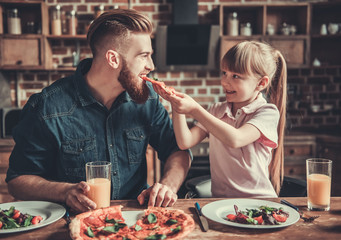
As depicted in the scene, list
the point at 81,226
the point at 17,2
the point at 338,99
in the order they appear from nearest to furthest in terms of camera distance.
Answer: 1. the point at 81,226
2. the point at 17,2
3. the point at 338,99

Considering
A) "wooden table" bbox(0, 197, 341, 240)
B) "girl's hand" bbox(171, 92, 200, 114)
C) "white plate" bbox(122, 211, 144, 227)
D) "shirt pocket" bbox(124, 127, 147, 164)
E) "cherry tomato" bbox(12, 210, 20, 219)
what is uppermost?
"girl's hand" bbox(171, 92, 200, 114)

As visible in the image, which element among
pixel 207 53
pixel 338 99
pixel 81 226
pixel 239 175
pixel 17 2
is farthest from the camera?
pixel 338 99

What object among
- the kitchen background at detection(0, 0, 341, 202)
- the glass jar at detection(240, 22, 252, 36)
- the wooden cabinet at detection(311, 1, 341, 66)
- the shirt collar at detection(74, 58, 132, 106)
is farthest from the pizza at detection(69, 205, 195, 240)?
the wooden cabinet at detection(311, 1, 341, 66)

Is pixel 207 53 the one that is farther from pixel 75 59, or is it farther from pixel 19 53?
pixel 19 53

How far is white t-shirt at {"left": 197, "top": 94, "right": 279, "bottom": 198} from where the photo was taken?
1471 mm

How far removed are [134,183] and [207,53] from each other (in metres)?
2.12

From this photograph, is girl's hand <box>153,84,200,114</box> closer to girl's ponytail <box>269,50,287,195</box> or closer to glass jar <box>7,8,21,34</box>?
girl's ponytail <box>269,50,287,195</box>

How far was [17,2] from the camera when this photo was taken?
3193 mm

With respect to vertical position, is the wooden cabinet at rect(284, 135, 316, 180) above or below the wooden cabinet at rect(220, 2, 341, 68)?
below

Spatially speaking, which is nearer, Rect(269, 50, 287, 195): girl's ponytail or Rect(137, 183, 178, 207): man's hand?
Rect(137, 183, 178, 207): man's hand

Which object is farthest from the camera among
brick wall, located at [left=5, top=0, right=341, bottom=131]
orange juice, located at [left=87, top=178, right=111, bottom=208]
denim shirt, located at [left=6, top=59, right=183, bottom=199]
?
brick wall, located at [left=5, top=0, right=341, bottom=131]

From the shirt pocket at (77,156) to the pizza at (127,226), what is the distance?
1.57ft

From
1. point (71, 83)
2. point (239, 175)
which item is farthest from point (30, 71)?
point (239, 175)

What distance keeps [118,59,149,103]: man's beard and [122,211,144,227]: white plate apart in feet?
1.94
